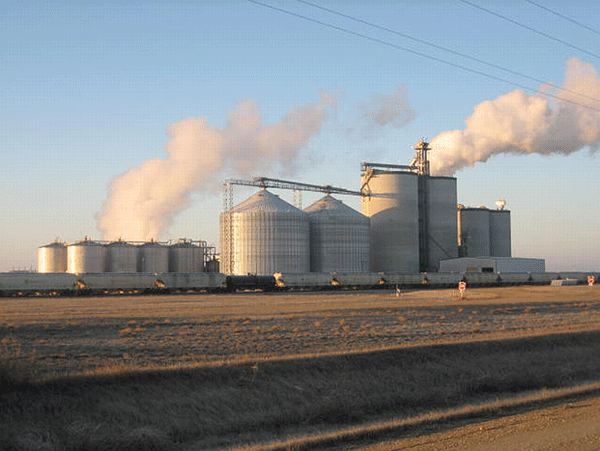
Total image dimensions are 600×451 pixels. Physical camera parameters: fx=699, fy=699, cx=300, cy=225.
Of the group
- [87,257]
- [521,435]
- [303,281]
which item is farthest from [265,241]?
[521,435]

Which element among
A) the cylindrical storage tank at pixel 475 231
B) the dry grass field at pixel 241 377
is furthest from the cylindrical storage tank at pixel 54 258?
the dry grass field at pixel 241 377

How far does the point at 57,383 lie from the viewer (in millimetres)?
16203

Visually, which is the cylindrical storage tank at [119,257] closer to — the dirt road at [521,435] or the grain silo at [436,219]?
the grain silo at [436,219]

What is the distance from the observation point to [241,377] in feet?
59.8

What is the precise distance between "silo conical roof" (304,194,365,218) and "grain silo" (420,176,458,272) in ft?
50.3

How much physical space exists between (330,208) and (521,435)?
9290 cm

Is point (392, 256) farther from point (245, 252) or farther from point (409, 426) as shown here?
point (409, 426)

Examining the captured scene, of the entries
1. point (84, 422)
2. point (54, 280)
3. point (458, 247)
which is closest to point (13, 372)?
point (84, 422)

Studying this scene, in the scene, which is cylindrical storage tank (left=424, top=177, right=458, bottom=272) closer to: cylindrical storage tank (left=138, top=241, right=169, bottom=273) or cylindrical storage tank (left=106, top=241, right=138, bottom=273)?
cylindrical storage tank (left=138, top=241, right=169, bottom=273)

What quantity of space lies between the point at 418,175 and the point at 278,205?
1070 inches

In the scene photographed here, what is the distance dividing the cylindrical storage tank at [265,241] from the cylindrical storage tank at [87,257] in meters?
17.2

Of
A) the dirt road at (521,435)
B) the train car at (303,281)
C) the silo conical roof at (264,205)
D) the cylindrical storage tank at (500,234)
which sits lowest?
the dirt road at (521,435)

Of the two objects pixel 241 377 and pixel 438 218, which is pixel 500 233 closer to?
pixel 438 218

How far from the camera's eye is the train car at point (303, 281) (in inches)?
3317
